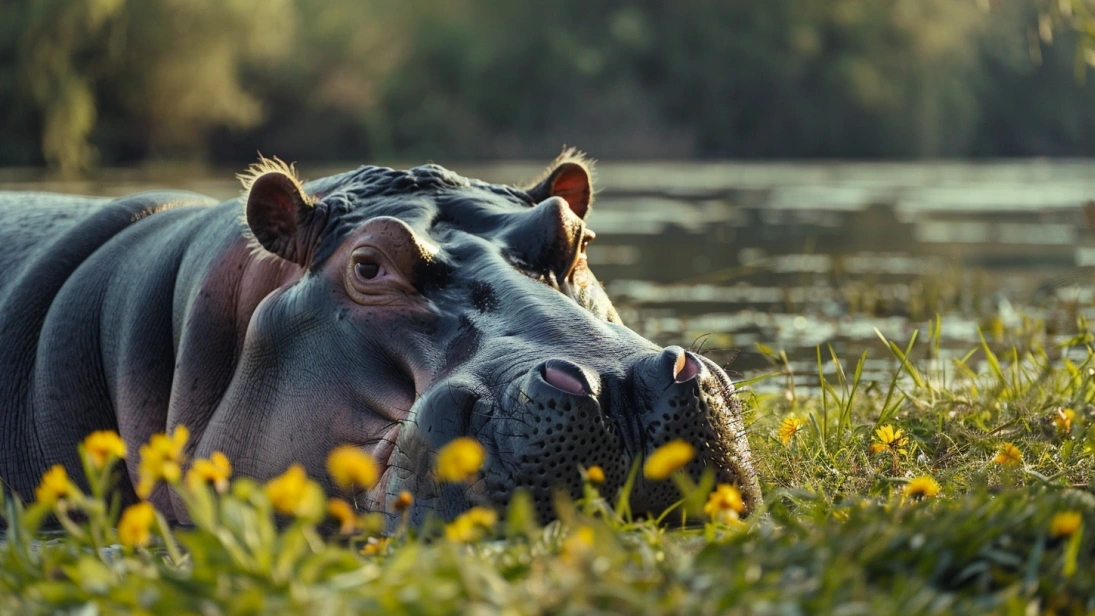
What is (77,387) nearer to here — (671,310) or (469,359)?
(469,359)

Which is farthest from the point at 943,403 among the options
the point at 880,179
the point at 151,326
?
the point at 880,179

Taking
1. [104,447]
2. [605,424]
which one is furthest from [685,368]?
[104,447]

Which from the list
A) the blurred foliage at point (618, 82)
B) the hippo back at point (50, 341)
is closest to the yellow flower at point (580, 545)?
the hippo back at point (50, 341)

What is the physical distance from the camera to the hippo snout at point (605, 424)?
2.41 m

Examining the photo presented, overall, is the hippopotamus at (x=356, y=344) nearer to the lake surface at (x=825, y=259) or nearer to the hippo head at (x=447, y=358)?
the hippo head at (x=447, y=358)

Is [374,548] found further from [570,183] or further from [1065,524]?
[570,183]

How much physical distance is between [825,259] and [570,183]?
769cm

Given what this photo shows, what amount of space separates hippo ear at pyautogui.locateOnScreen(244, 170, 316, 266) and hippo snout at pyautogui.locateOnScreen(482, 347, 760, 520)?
944 millimetres

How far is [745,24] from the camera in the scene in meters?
43.1

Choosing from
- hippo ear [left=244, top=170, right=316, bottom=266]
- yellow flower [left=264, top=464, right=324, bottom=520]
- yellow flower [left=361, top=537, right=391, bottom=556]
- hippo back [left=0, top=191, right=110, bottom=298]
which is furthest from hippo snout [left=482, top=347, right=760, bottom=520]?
hippo back [left=0, top=191, right=110, bottom=298]

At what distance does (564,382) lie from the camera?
95.3 inches

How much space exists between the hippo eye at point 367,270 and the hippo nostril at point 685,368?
74 cm

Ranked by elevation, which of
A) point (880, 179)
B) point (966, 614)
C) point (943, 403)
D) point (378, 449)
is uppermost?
point (966, 614)

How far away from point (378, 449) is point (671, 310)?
5303 millimetres
